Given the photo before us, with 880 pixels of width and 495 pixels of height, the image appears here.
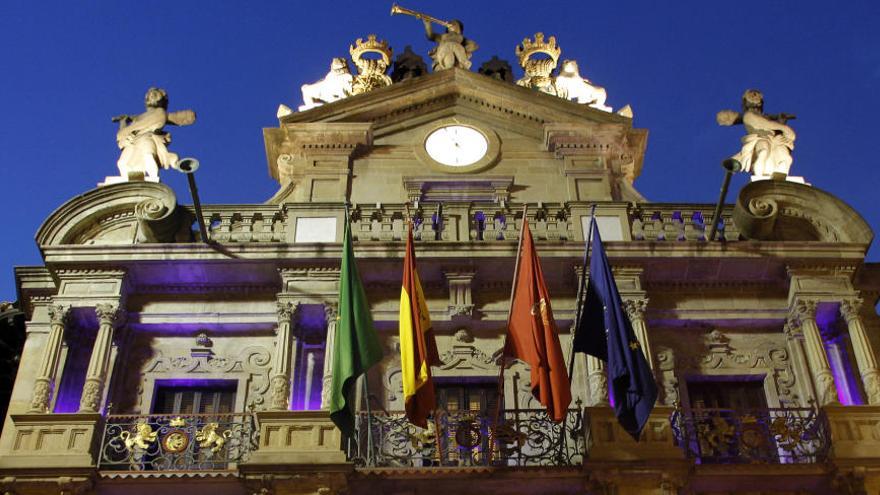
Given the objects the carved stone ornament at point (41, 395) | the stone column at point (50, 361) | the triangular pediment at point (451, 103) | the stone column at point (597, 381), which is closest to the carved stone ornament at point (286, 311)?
the stone column at point (50, 361)

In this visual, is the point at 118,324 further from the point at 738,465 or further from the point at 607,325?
the point at 738,465

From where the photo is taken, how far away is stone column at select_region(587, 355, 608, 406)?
19.5 metres

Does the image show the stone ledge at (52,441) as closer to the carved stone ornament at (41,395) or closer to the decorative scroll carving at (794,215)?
the carved stone ornament at (41,395)

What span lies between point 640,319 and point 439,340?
3.28 meters

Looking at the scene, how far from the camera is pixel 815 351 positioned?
20.0 meters

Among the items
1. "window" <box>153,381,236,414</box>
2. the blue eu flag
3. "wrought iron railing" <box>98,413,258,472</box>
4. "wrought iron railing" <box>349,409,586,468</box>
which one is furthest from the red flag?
"window" <box>153,381,236,414</box>

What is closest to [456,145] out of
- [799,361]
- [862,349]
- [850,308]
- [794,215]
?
[794,215]

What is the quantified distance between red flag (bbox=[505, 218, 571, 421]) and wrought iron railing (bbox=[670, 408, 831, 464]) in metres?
2.18

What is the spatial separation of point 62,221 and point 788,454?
12416mm

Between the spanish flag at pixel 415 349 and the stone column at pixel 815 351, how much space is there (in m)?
5.89

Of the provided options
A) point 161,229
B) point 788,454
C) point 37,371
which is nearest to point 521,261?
point 788,454

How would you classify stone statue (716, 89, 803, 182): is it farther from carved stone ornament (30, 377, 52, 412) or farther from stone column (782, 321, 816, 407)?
carved stone ornament (30, 377, 52, 412)

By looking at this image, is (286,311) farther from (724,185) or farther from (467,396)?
(724,185)

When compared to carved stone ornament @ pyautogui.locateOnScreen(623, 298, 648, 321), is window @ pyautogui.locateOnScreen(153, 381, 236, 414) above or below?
below
